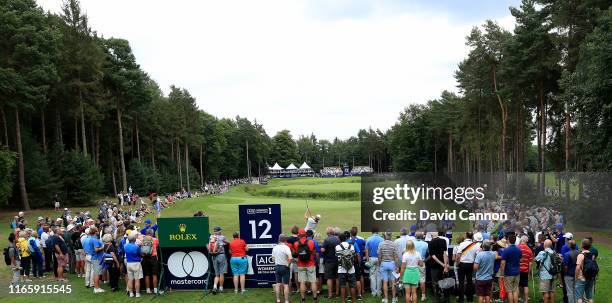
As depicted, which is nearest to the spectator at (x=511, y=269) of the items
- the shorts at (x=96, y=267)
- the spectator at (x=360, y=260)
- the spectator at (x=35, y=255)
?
the spectator at (x=360, y=260)

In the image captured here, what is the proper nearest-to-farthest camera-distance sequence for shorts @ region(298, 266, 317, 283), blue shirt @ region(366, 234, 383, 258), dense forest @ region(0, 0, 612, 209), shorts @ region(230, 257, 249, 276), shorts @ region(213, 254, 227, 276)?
shorts @ region(298, 266, 317, 283)
blue shirt @ region(366, 234, 383, 258)
shorts @ region(230, 257, 249, 276)
shorts @ region(213, 254, 227, 276)
dense forest @ region(0, 0, 612, 209)

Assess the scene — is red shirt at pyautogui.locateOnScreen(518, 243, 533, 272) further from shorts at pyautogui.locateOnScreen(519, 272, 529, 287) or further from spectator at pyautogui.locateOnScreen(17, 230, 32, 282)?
spectator at pyautogui.locateOnScreen(17, 230, 32, 282)

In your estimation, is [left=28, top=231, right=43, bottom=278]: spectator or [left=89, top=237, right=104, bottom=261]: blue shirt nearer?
[left=89, top=237, right=104, bottom=261]: blue shirt

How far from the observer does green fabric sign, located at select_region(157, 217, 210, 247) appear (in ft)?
41.8

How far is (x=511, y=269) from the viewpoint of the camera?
1051 cm

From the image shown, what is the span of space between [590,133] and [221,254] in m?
20.9

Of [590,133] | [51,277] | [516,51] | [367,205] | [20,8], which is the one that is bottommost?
[51,277]

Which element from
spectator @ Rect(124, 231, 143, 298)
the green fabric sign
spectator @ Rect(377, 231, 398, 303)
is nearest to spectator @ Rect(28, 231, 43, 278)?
spectator @ Rect(124, 231, 143, 298)

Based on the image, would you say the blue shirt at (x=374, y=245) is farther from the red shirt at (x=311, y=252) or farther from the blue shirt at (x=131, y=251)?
the blue shirt at (x=131, y=251)

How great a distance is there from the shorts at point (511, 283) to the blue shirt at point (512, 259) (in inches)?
4.0

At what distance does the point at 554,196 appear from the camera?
25109 mm

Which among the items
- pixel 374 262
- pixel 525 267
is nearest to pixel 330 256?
pixel 374 262

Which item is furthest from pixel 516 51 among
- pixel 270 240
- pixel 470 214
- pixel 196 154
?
pixel 196 154

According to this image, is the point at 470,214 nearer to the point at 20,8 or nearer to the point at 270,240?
the point at 270,240
